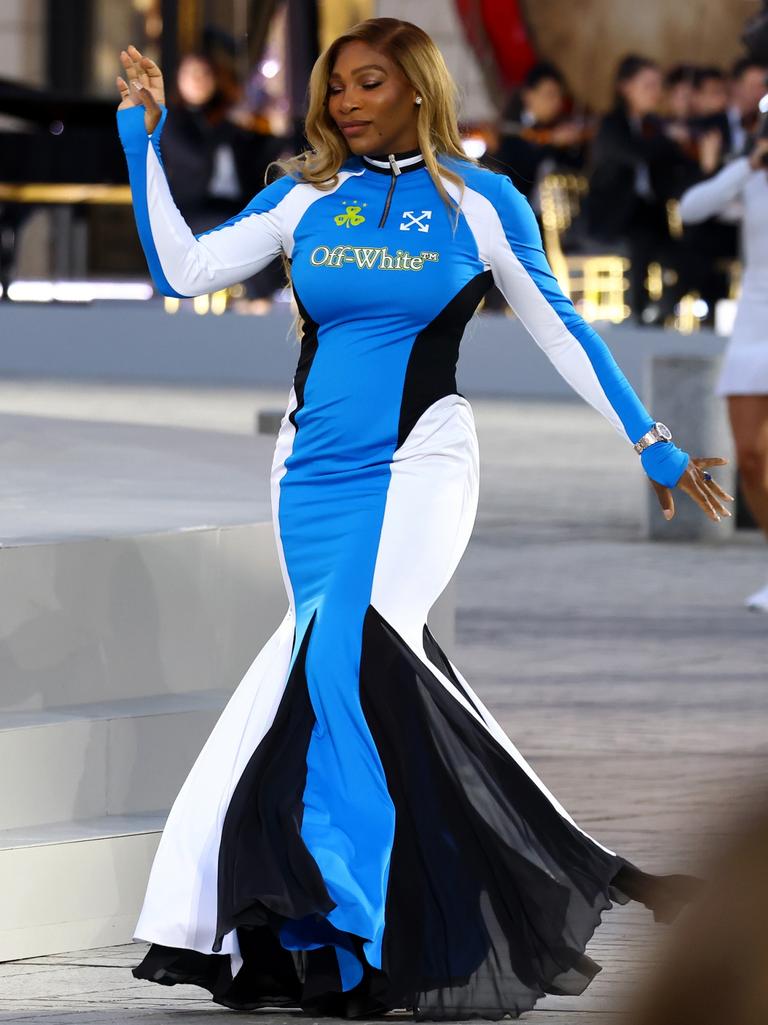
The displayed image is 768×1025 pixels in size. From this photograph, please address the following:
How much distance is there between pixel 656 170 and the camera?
61.4 ft

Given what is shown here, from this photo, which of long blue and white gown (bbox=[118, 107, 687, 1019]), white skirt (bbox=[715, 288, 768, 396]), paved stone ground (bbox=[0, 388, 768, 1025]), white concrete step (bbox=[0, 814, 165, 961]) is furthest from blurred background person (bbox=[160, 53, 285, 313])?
long blue and white gown (bbox=[118, 107, 687, 1019])

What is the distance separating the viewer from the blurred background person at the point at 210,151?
2022 cm

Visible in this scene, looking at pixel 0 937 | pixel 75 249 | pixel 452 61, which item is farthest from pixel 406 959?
pixel 452 61

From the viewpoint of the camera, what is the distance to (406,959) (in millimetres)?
3447

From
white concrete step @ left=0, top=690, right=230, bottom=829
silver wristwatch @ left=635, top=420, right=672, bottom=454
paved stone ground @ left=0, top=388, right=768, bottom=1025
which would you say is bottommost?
paved stone ground @ left=0, top=388, right=768, bottom=1025

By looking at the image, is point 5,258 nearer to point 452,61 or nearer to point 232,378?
point 232,378

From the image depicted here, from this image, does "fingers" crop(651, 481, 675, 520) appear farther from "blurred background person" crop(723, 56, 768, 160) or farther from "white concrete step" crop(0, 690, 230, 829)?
"blurred background person" crop(723, 56, 768, 160)

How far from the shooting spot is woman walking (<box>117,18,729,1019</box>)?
11.4ft

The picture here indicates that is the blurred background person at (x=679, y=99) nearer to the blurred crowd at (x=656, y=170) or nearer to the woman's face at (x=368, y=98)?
the blurred crowd at (x=656, y=170)

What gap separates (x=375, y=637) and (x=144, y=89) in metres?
0.93

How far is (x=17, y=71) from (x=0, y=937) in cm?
2444

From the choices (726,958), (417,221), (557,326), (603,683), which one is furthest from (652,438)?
(603,683)

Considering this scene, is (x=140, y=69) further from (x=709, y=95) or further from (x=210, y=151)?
(x=210, y=151)

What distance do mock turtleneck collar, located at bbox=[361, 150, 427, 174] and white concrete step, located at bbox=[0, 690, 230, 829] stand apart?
119cm
